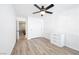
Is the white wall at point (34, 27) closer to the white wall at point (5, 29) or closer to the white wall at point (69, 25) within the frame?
the white wall at point (69, 25)

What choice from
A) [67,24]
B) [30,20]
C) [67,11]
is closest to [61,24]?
[67,24]

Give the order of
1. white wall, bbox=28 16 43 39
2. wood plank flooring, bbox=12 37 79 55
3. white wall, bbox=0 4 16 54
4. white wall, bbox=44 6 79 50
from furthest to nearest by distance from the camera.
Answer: white wall, bbox=28 16 43 39 < white wall, bbox=44 6 79 50 < wood plank flooring, bbox=12 37 79 55 < white wall, bbox=0 4 16 54

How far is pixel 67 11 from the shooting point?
4.20 m

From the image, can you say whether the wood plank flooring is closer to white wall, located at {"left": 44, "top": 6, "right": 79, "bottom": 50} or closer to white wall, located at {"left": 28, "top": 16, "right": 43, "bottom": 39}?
white wall, located at {"left": 44, "top": 6, "right": 79, "bottom": 50}

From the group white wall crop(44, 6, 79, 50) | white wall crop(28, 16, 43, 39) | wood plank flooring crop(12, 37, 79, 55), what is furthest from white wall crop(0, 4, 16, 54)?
white wall crop(28, 16, 43, 39)

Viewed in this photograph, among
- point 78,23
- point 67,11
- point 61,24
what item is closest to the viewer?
point 78,23

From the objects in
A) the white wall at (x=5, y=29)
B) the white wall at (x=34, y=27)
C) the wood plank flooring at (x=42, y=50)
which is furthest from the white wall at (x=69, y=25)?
the white wall at (x=5, y=29)

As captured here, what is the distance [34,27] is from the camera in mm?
6562

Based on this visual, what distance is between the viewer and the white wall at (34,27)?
21.0 feet

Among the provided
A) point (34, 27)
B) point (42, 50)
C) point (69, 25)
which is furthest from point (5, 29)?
point (34, 27)

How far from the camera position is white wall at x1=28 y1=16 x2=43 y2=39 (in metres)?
6.40
